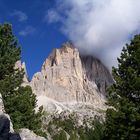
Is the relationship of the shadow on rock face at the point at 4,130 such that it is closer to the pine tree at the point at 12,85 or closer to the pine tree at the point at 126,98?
the pine tree at the point at 126,98

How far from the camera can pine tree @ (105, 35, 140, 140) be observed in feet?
107

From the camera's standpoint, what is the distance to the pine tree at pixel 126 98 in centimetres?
3269

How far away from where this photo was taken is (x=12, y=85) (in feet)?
142

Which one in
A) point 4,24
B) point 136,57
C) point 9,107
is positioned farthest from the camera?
point 4,24

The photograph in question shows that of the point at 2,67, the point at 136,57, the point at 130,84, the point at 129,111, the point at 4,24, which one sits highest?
the point at 4,24

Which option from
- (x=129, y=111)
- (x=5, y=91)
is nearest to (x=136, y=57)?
(x=129, y=111)

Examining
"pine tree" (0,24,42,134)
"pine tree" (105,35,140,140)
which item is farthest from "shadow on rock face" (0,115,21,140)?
"pine tree" (0,24,42,134)

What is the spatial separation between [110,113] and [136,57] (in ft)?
16.2

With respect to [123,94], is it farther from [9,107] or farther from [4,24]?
[4,24]

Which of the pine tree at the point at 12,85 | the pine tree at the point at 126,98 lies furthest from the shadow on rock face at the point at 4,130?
the pine tree at the point at 12,85

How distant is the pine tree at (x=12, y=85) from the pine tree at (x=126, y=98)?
1129 centimetres

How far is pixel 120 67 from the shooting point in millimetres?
35844

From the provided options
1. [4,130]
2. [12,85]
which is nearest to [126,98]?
[4,130]

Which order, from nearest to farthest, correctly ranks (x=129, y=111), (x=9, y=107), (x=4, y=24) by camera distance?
(x=129, y=111) → (x=9, y=107) → (x=4, y=24)
